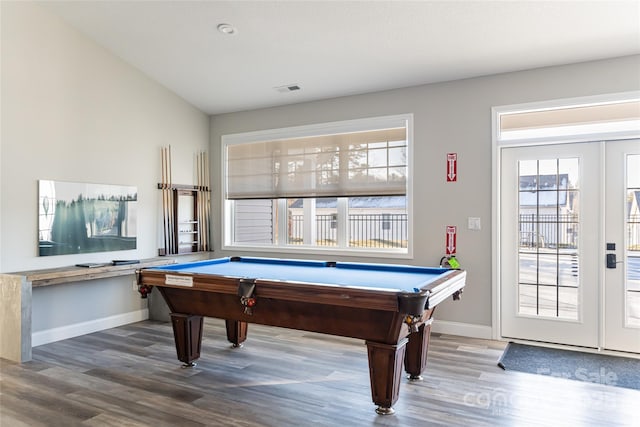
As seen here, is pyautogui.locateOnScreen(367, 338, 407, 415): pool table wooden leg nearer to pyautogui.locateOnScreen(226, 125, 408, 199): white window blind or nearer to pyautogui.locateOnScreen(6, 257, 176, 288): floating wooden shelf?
pyautogui.locateOnScreen(226, 125, 408, 199): white window blind

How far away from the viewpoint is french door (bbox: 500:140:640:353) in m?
3.90

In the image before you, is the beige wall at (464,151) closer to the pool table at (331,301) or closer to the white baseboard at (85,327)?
the pool table at (331,301)

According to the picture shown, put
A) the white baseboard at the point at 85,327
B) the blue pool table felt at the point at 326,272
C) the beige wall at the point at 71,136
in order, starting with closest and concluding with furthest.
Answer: the blue pool table felt at the point at 326,272 → the beige wall at the point at 71,136 → the white baseboard at the point at 85,327

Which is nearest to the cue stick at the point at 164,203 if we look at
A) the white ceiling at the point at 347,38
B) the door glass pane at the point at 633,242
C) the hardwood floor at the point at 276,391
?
the white ceiling at the point at 347,38

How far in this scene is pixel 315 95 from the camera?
522cm

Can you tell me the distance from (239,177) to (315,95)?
1580 millimetres

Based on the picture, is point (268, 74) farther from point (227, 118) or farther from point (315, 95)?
point (227, 118)

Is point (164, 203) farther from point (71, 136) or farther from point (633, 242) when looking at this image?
point (633, 242)

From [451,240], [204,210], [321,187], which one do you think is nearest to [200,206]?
[204,210]

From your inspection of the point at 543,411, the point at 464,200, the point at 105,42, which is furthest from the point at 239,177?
the point at 543,411

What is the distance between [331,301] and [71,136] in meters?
3.50

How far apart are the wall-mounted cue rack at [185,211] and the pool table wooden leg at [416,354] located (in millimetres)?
3409

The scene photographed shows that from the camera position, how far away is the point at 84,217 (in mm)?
4617

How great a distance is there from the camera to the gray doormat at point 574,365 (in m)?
3.34
